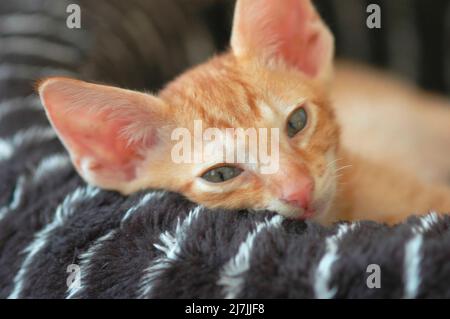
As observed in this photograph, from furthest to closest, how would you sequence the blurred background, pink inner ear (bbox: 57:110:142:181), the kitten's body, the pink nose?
the blurred background < the kitten's body < pink inner ear (bbox: 57:110:142:181) < the pink nose

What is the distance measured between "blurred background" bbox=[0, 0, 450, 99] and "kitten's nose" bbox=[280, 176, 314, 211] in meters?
0.80

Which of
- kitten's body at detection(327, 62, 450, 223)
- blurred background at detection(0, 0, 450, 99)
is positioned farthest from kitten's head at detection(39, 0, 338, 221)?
blurred background at detection(0, 0, 450, 99)

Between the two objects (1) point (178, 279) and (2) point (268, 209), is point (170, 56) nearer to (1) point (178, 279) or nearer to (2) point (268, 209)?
(2) point (268, 209)

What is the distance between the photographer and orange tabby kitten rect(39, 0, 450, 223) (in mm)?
1088

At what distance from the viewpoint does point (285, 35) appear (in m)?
1.37

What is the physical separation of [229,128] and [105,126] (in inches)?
11.3

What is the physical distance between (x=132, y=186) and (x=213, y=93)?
0.27 m

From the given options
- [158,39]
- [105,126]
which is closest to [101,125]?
[105,126]

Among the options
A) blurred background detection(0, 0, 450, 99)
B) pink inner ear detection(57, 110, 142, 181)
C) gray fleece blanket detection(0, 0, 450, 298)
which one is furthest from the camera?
blurred background detection(0, 0, 450, 99)

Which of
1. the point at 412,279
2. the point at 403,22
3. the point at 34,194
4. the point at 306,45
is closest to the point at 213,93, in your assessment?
the point at 306,45

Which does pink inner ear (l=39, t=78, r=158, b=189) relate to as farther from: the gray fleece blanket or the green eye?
the green eye

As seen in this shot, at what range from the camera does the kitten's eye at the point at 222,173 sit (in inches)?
43.3

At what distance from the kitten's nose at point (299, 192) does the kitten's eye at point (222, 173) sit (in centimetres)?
11

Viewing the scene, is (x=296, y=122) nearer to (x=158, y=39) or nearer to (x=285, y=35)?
(x=285, y=35)
